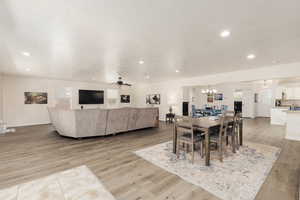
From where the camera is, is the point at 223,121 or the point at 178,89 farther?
the point at 178,89

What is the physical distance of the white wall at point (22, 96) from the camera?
21.5 feet

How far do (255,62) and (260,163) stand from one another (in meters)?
3.23

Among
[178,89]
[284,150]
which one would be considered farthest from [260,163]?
[178,89]

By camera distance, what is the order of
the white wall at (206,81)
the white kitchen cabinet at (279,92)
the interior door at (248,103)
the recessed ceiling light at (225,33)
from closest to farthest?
the recessed ceiling light at (225,33), the white wall at (206,81), the white kitchen cabinet at (279,92), the interior door at (248,103)

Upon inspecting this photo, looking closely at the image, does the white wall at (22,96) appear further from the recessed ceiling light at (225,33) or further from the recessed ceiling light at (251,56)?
the recessed ceiling light at (251,56)

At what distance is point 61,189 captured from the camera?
1.99 meters

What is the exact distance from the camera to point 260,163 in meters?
2.79

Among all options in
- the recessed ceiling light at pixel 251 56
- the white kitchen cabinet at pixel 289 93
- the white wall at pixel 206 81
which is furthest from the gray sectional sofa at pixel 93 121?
the white kitchen cabinet at pixel 289 93

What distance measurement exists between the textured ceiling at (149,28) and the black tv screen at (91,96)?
480 centimetres

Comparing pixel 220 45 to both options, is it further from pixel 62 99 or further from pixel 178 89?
pixel 62 99

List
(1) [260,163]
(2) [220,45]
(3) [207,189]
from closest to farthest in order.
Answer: (3) [207,189], (1) [260,163], (2) [220,45]

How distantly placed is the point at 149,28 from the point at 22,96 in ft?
26.1

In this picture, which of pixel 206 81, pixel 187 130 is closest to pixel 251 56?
pixel 206 81

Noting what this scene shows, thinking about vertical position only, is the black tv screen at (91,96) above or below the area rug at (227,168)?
above
